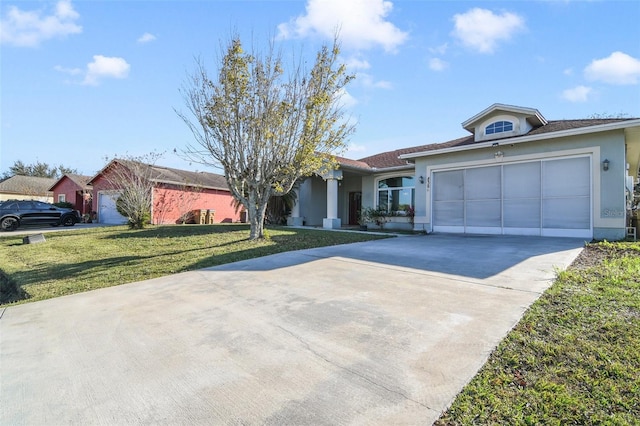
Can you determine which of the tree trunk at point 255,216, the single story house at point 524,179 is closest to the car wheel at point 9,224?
the tree trunk at point 255,216

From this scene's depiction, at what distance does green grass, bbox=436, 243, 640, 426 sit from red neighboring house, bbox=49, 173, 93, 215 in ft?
94.9

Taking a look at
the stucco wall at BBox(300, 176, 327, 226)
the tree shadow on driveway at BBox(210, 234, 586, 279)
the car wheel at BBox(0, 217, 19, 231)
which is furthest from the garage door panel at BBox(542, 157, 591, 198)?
the car wheel at BBox(0, 217, 19, 231)

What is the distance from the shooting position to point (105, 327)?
418 cm

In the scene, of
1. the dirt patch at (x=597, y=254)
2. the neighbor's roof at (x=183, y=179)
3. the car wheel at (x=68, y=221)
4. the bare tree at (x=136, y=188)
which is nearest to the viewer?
the dirt patch at (x=597, y=254)

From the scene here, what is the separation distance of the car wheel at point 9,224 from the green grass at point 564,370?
75.5 feet

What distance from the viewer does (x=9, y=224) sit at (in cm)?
1731

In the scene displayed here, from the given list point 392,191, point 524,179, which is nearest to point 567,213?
point 524,179

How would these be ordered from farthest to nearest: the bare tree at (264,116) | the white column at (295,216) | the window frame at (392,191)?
the white column at (295,216) < the window frame at (392,191) < the bare tree at (264,116)

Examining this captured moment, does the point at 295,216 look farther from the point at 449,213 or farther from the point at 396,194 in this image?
the point at 449,213

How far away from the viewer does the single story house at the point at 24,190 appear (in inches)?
1403

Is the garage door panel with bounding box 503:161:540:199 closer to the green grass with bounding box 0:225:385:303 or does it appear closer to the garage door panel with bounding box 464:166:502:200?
the garage door panel with bounding box 464:166:502:200

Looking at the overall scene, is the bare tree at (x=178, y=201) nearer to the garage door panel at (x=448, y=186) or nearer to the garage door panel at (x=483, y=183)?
the garage door panel at (x=448, y=186)

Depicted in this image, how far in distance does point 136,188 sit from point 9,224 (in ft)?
26.3

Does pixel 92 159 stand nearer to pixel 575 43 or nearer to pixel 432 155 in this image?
pixel 432 155
